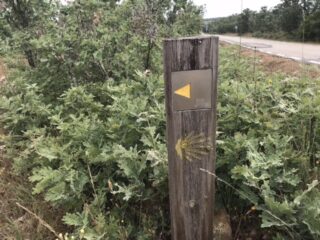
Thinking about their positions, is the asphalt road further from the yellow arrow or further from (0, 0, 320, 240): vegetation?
the yellow arrow

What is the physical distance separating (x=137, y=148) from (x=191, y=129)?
95cm

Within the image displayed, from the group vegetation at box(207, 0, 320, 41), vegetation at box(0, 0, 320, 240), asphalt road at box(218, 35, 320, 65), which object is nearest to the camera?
vegetation at box(0, 0, 320, 240)

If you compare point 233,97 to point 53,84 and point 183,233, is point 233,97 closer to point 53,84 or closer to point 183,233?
point 183,233

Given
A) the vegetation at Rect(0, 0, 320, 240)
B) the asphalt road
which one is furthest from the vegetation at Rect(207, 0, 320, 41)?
the vegetation at Rect(0, 0, 320, 240)

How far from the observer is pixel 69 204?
2.68m

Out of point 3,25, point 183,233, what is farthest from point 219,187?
point 3,25

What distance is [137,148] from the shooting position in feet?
9.68

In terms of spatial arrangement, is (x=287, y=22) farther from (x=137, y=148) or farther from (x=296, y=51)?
(x=137, y=148)

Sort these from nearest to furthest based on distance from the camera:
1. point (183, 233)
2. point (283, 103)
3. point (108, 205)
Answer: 1. point (183, 233)
2. point (108, 205)
3. point (283, 103)

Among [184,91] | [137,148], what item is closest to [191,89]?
[184,91]

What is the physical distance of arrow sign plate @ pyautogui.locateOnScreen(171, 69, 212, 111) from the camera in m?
1.96

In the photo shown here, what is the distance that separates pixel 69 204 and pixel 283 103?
5.52 ft

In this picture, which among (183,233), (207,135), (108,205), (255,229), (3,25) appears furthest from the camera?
(3,25)

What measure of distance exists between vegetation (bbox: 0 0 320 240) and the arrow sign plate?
1.58 ft
